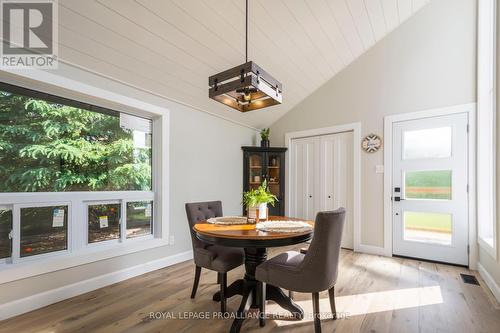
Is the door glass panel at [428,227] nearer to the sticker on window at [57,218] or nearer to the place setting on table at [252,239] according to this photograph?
the place setting on table at [252,239]

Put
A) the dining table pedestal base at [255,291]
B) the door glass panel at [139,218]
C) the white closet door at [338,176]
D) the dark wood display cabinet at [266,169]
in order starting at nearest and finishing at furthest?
1. the dining table pedestal base at [255,291]
2. the door glass panel at [139,218]
3. the white closet door at [338,176]
4. the dark wood display cabinet at [266,169]

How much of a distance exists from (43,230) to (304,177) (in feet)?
12.1

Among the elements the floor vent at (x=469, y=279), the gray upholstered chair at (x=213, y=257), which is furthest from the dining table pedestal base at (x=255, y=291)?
the floor vent at (x=469, y=279)

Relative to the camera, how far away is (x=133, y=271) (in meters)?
2.83

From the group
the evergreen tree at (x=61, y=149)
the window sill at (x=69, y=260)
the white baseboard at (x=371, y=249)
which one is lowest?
the white baseboard at (x=371, y=249)

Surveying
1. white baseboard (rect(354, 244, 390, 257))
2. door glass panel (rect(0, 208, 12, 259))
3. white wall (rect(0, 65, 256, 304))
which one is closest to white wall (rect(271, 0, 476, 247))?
white baseboard (rect(354, 244, 390, 257))

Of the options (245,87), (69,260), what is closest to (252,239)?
(245,87)

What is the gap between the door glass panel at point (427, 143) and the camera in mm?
3230

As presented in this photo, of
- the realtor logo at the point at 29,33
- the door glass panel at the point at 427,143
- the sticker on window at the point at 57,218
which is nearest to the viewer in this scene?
the realtor logo at the point at 29,33

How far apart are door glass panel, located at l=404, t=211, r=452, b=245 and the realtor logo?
4.52 meters

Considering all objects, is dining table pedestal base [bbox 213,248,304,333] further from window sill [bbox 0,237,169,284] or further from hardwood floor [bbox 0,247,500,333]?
window sill [bbox 0,237,169,284]

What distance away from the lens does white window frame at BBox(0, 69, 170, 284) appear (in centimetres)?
208

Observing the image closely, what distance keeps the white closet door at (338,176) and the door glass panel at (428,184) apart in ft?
2.59

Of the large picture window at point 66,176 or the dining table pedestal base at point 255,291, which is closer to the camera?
the dining table pedestal base at point 255,291
